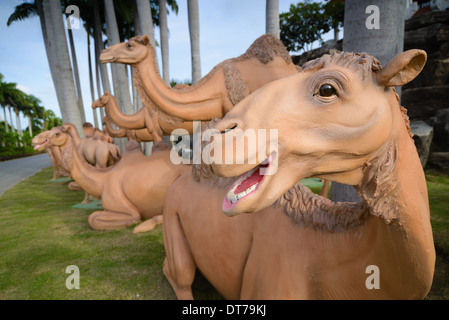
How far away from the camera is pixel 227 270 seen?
154 cm

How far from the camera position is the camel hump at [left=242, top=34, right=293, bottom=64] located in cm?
295

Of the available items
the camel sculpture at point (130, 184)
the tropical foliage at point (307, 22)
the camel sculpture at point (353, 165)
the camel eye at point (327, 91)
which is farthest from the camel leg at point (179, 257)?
the tropical foliage at point (307, 22)

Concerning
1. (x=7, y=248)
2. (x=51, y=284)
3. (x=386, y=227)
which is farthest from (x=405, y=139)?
(x=7, y=248)

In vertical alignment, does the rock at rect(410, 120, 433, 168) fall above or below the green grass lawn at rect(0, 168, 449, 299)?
above

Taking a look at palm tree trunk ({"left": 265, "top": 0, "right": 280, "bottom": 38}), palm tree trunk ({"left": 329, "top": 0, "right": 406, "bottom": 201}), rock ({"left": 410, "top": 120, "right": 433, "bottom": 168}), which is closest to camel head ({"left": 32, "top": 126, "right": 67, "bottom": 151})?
palm tree trunk ({"left": 265, "top": 0, "right": 280, "bottom": 38})

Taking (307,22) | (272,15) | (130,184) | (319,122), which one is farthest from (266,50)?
(307,22)

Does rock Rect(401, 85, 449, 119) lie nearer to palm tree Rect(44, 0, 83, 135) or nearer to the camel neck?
the camel neck

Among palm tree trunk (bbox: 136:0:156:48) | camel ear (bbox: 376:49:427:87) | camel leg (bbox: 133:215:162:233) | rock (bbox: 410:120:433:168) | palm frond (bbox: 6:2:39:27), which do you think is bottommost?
camel leg (bbox: 133:215:162:233)

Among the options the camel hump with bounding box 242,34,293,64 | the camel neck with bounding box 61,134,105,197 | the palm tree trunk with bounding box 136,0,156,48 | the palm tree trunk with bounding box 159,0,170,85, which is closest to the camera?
the camel hump with bounding box 242,34,293,64

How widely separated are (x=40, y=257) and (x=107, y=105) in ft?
9.29

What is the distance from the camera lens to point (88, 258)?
2.95 metres

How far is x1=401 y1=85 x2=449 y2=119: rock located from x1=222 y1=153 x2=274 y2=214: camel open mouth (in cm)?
822

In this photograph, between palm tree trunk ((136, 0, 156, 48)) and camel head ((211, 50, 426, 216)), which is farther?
palm tree trunk ((136, 0, 156, 48))

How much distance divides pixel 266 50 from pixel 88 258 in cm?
307
